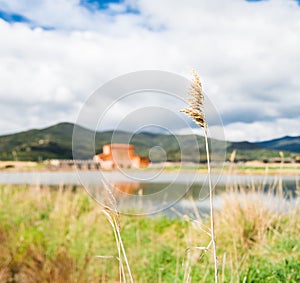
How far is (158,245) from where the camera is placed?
4.28 m

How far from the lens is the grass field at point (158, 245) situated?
9.94 feet

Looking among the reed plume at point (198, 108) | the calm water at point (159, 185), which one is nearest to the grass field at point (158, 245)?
the calm water at point (159, 185)

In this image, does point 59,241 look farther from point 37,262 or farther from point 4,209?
point 4,209

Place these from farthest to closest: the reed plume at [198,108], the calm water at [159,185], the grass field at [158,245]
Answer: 1. the calm water at [159,185]
2. the grass field at [158,245]
3. the reed plume at [198,108]

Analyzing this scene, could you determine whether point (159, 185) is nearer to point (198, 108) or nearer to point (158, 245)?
point (158, 245)

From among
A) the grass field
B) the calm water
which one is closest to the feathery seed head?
the calm water

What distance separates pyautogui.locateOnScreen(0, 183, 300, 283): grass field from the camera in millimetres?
3030

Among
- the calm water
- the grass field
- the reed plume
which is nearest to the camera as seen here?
the reed plume

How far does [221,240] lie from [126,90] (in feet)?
5.87

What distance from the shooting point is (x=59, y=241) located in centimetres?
521

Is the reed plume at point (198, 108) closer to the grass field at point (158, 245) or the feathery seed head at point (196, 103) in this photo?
the feathery seed head at point (196, 103)

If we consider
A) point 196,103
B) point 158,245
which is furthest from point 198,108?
point 158,245

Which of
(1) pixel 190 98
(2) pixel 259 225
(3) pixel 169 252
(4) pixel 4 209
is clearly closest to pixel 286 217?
(2) pixel 259 225

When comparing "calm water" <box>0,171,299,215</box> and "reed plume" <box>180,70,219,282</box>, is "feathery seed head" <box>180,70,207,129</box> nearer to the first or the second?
"reed plume" <box>180,70,219,282</box>
